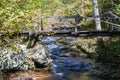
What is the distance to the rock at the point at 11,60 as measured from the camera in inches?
608

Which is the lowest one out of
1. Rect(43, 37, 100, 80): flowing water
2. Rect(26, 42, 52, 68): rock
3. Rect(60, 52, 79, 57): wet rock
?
Rect(43, 37, 100, 80): flowing water

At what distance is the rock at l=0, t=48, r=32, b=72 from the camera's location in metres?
15.5

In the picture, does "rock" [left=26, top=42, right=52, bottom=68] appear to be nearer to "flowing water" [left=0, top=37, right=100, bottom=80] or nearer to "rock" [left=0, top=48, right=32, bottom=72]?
"flowing water" [left=0, top=37, right=100, bottom=80]

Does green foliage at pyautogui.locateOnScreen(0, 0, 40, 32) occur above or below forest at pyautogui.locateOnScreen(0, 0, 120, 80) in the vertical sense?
above

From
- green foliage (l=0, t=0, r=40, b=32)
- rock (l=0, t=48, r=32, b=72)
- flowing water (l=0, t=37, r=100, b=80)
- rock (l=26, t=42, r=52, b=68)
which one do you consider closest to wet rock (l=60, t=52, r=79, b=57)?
flowing water (l=0, t=37, r=100, b=80)

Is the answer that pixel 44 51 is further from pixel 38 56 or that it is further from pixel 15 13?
pixel 15 13

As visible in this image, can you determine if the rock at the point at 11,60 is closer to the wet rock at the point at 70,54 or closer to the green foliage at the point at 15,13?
the green foliage at the point at 15,13

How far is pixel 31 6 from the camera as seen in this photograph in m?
13.2

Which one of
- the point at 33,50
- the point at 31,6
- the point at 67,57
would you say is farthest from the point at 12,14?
the point at 67,57

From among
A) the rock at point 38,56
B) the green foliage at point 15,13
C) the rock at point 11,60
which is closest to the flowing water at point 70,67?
the rock at point 38,56

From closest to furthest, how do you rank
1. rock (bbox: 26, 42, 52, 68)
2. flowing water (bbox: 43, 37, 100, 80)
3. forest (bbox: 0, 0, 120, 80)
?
forest (bbox: 0, 0, 120, 80) < flowing water (bbox: 43, 37, 100, 80) < rock (bbox: 26, 42, 52, 68)

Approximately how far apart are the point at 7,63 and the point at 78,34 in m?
4.43

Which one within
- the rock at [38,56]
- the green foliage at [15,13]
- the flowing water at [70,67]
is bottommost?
the flowing water at [70,67]

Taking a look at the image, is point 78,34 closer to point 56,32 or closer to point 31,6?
point 56,32
